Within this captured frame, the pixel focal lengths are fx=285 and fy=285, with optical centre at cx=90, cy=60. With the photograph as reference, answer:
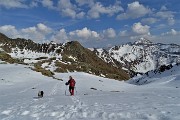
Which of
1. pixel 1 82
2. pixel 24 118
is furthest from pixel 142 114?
pixel 1 82

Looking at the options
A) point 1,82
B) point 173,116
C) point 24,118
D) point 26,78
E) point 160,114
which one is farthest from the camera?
point 26,78

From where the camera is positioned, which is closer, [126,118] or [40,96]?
[126,118]

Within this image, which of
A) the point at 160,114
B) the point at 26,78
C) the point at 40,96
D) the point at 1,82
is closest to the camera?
the point at 160,114

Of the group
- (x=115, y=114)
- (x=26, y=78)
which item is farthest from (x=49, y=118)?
(x=26, y=78)

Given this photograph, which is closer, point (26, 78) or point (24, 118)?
point (24, 118)

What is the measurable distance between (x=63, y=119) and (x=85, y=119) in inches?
52.9

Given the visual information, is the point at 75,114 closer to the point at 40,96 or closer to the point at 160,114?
the point at 160,114

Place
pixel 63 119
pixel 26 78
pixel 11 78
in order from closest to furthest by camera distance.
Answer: pixel 63 119 < pixel 11 78 < pixel 26 78

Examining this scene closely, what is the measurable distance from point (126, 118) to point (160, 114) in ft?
6.02

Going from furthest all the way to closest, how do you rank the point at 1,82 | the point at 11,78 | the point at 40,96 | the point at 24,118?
the point at 11,78 → the point at 1,82 → the point at 40,96 → the point at 24,118

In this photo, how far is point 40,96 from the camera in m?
34.8

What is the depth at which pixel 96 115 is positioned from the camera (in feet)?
55.1

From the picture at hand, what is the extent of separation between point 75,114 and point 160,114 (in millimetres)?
5380

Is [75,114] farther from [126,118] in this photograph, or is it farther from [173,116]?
[173,116]
